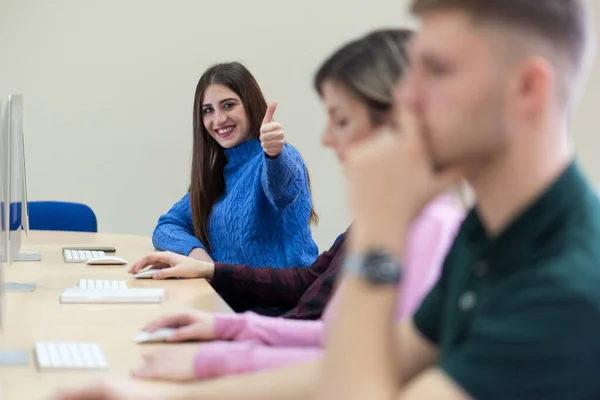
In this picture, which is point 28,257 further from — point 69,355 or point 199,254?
point 69,355

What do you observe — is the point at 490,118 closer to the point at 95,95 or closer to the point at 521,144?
the point at 521,144

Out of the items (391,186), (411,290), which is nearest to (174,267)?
(411,290)

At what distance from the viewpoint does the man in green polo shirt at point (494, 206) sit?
0.72 m

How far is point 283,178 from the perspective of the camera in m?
2.51

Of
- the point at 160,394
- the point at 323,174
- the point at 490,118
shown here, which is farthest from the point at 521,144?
the point at 323,174

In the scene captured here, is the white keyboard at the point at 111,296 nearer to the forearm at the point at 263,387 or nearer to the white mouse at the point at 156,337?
the white mouse at the point at 156,337

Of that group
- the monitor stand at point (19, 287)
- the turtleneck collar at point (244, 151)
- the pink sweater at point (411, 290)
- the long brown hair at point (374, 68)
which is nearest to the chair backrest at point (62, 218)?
the turtleneck collar at point (244, 151)

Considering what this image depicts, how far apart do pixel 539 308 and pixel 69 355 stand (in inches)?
34.6

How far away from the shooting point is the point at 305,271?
2.04 meters

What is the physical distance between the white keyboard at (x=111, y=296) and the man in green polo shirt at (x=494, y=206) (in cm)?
114

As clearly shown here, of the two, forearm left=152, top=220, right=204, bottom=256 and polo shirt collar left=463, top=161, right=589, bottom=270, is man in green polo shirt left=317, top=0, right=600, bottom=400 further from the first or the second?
forearm left=152, top=220, right=204, bottom=256

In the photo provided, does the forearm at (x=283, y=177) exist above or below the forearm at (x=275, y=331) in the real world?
above

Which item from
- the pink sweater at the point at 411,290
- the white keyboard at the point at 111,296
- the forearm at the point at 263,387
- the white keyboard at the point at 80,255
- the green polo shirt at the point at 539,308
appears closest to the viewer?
the green polo shirt at the point at 539,308

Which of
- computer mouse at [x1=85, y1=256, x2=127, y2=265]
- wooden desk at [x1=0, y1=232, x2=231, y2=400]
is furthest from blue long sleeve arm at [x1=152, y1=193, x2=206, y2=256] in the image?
computer mouse at [x1=85, y1=256, x2=127, y2=265]
